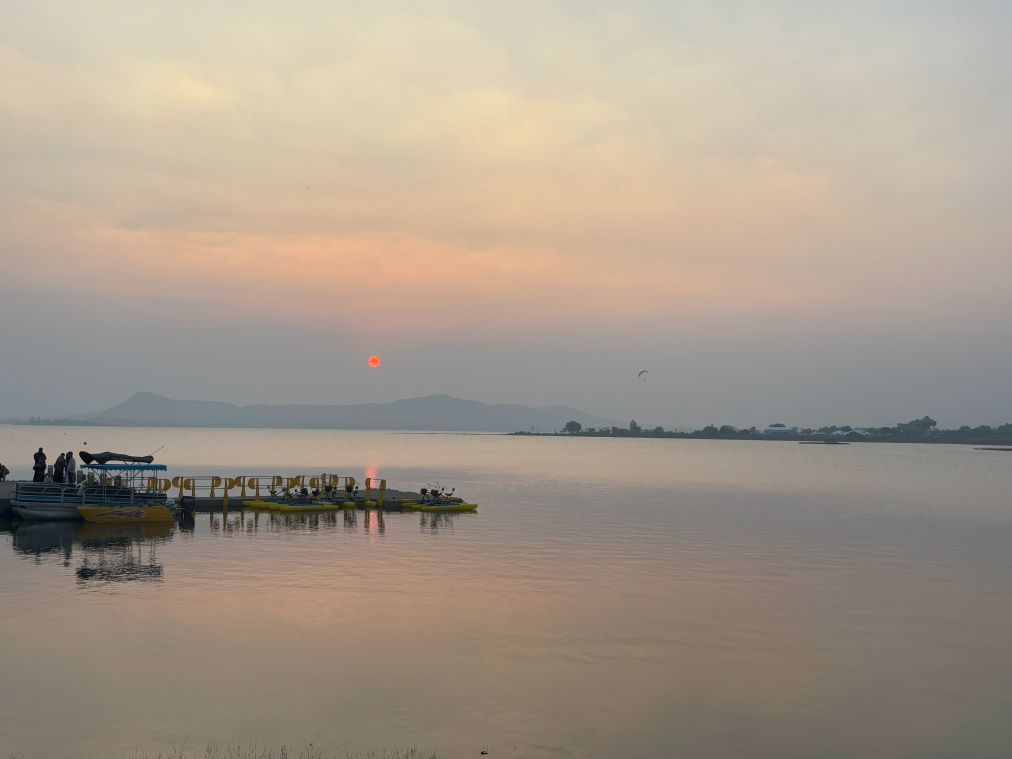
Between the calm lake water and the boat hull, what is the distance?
178cm

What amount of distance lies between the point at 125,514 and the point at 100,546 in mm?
9084

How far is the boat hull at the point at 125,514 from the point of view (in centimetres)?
5581

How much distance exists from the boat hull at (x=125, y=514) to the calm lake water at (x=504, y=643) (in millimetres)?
1777

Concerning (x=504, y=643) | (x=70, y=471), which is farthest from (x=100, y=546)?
(x=504, y=643)

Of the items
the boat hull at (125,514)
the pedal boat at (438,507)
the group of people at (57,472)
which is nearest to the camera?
the boat hull at (125,514)

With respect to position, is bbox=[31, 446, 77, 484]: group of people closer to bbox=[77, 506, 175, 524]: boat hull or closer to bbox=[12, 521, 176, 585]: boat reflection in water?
bbox=[77, 506, 175, 524]: boat hull

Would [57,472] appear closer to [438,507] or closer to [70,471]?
[70,471]

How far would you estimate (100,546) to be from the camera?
4797 cm

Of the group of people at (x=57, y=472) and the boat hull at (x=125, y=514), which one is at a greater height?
the group of people at (x=57, y=472)

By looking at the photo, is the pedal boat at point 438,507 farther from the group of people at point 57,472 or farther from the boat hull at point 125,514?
the group of people at point 57,472

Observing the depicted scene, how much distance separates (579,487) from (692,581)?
7004cm

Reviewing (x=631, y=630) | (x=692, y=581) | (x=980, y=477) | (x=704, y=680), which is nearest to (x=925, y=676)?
(x=704, y=680)

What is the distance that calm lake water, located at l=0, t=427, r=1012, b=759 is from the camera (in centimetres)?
1956

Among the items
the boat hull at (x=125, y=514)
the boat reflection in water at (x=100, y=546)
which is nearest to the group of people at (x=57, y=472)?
the boat hull at (x=125, y=514)
